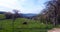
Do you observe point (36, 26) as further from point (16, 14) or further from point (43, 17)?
point (16, 14)

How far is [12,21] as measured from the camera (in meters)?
2.76

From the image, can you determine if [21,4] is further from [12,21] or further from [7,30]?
[7,30]

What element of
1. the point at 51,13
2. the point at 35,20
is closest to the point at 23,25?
the point at 35,20

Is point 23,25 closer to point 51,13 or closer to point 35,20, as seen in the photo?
point 35,20

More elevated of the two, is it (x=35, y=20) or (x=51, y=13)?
(x=51, y=13)

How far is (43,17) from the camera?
2.78 m

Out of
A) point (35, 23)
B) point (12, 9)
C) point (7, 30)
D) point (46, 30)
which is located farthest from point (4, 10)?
point (46, 30)

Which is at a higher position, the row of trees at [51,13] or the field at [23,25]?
the row of trees at [51,13]

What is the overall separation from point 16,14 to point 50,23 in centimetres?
57

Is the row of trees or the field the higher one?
the row of trees

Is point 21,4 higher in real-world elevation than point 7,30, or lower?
higher

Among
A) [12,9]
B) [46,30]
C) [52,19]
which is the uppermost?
[12,9]

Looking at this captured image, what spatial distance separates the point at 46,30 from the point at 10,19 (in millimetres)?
607

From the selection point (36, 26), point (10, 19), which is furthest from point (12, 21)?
point (36, 26)
